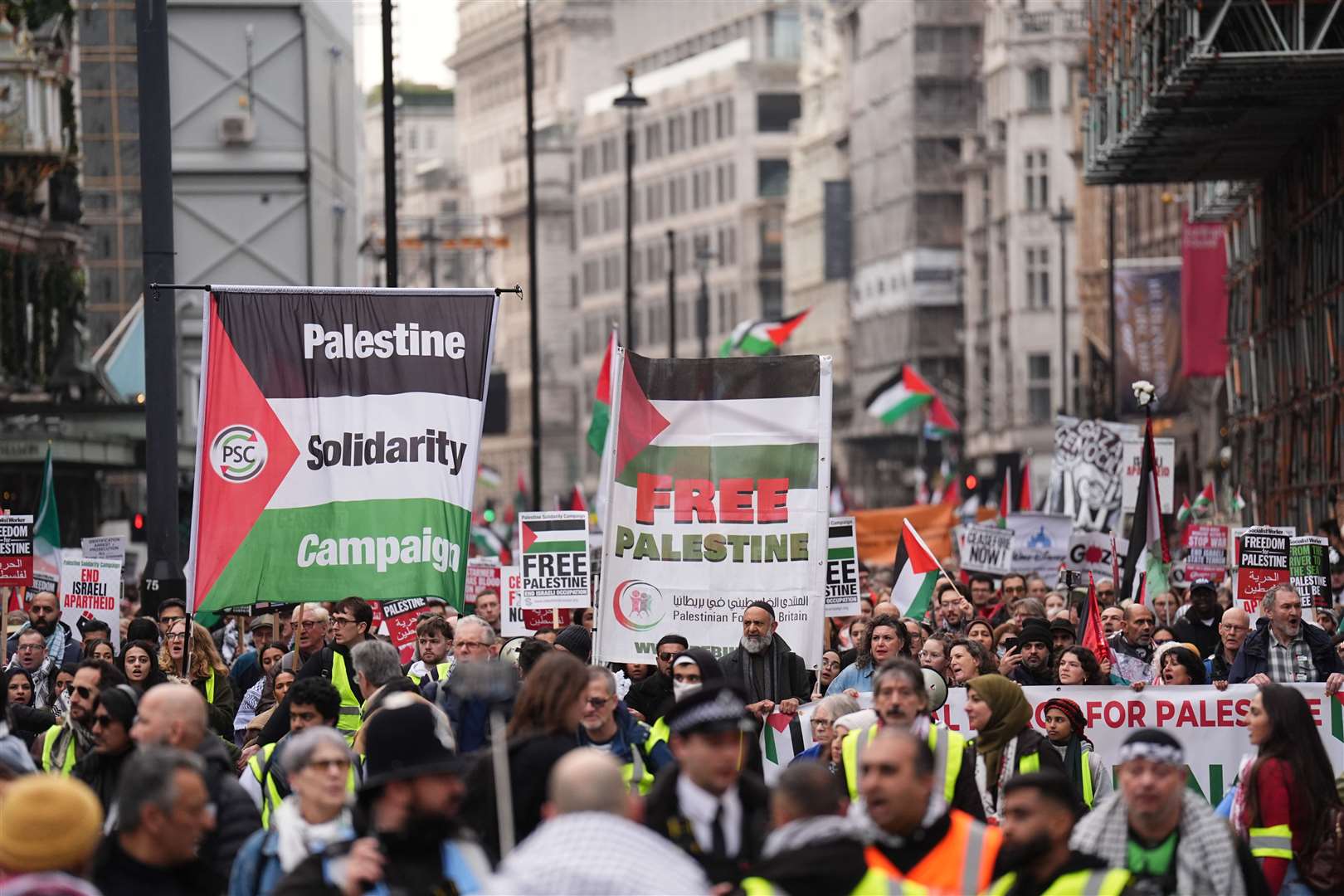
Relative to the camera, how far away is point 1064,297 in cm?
7875

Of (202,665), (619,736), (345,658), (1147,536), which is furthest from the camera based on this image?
(1147,536)

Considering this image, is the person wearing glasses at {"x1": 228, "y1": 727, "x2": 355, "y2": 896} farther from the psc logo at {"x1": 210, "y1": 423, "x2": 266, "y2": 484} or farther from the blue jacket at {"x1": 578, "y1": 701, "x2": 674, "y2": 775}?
the psc logo at {"x1": 210, "y1": 423, "x2": 266, "y2": 484}

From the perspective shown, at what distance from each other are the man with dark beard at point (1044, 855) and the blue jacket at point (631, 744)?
2231 mm

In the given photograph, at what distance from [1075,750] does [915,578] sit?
308 inches

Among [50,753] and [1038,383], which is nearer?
[50,753]

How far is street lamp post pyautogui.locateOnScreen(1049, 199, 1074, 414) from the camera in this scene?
7712 centimetres

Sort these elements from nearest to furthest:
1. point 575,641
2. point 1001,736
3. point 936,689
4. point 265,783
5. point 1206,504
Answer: point 265,783 → point 1001,736 → point 936,689 → point 575,641 → point 1206,504

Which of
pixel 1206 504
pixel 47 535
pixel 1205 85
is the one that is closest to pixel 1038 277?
pixel 1206 504

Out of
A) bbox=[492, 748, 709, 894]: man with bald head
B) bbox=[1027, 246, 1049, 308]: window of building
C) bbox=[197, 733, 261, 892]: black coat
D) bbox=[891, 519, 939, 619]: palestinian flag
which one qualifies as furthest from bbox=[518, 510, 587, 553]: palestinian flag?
bbox=[1027, 246, 1049, 308]: window of building

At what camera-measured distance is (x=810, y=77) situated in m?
123

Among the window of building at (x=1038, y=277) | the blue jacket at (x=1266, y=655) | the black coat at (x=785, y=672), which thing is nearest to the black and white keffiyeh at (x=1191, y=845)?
the black coat at (x=785, y=672)

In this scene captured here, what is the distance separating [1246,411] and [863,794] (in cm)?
3873

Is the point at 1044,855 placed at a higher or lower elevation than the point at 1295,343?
lower

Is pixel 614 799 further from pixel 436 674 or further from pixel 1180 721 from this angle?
pixel 436 674
